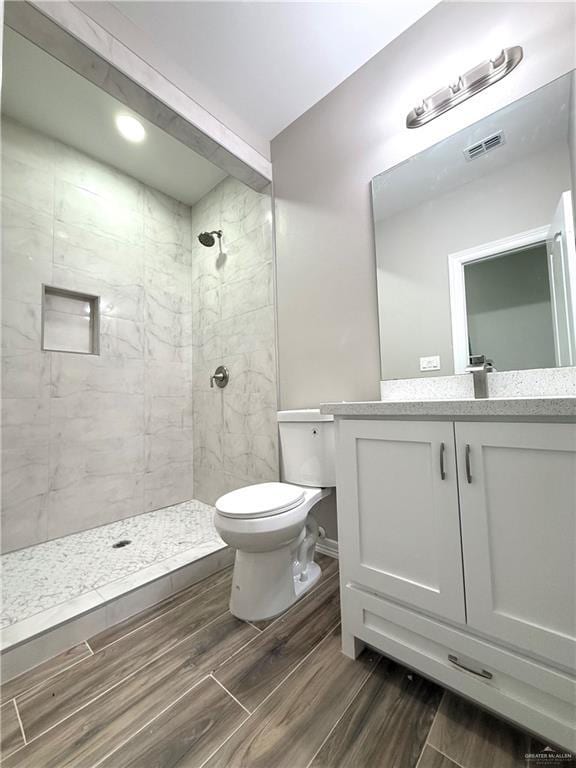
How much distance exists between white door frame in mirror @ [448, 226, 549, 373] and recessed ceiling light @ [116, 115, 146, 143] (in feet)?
6.70

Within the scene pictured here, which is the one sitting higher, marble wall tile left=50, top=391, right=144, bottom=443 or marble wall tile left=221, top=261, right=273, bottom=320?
marble wall tile left=221, top=261, right=273, bottom=320

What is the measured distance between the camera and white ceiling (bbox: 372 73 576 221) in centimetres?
116

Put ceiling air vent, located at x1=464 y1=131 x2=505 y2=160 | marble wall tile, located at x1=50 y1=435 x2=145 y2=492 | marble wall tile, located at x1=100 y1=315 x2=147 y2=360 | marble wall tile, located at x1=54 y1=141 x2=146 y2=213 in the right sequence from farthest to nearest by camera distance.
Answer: marble wall tile, located at x1=100 y1=315 x2=147 y2=360
marble wall tile, located at x1=54 y1=141 x2=146 y2=213
marble wall tile, located at x1=50 y1=435 x2=145 y2=492
ceiling air vent, located at x1=464 y1=131 x2=505 y2=160

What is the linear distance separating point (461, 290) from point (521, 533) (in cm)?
97

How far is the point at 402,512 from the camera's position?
0.94m

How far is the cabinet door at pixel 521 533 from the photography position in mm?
712

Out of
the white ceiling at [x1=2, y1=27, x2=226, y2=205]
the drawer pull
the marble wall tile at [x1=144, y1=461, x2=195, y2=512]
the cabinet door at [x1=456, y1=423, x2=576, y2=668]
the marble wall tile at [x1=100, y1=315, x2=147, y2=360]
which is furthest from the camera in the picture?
the marble wall tile at [x1=144, y1=461, x2=195, y2=512]

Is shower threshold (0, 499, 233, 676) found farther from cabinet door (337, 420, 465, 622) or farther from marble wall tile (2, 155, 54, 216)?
marble wall tile (2, 155, 54, 216)

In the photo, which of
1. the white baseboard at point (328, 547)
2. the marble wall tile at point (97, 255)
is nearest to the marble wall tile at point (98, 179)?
the marble wall tile at point (97, 255)

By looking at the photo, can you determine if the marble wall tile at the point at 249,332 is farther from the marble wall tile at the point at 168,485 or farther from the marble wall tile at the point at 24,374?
the marble wall tile at the point at 24,374

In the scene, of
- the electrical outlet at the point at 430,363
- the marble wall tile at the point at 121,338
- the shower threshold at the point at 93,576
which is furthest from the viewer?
the marble wall tile at the point at 121,338

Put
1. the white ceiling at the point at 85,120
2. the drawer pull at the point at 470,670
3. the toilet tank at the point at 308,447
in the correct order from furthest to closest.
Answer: the white ceiling at the point at 85,120
the toilet tank at the point at 308,447
the drawer pull at the point at 470,670

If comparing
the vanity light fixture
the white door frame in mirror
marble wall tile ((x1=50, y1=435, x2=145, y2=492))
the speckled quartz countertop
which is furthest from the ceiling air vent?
marble wall tile ((x1=50, y1=435, x2=145, y2=492))

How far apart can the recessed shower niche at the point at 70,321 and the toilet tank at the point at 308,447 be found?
1.54 metres
